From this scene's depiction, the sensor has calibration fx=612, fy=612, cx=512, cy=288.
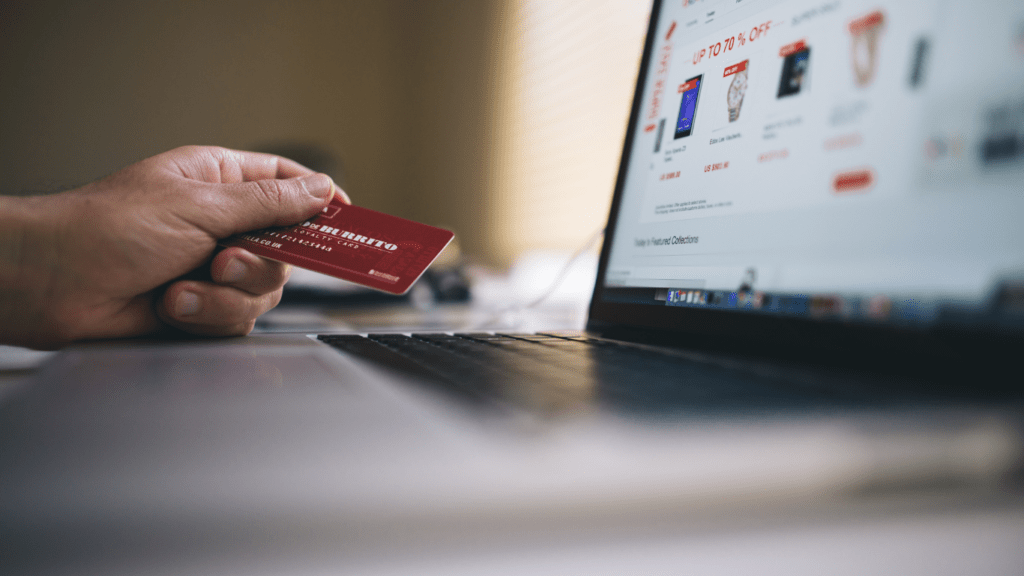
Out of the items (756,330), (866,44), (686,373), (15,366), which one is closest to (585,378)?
(686,373)

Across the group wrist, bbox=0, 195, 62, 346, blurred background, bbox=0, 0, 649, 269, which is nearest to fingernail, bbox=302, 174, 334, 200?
wrist, bbox=0, 195, 62, 346

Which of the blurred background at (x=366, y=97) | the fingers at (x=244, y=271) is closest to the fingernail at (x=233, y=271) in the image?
the fingers at (x=244, y=271)

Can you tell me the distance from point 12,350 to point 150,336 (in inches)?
7.0

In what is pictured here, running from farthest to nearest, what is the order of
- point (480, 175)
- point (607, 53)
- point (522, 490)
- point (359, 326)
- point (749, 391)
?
1. point (480, 175)
2. point (607, 53)
3. point (359, 326)
4. point (749, 391)
5. point (522, 490)

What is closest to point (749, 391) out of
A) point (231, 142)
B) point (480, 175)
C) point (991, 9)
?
point (991, 9)

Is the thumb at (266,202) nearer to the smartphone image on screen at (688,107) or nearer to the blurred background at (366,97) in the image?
the smartphone image on screen at (688,107)

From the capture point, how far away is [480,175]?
116 inches

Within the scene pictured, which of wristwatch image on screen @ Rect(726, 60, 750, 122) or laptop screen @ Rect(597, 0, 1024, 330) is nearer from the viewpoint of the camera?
laptop screen @ Rect(597, 0, 1024, 330)

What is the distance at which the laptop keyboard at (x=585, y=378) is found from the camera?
26cm

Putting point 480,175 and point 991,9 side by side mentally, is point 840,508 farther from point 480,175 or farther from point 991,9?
point 480,175

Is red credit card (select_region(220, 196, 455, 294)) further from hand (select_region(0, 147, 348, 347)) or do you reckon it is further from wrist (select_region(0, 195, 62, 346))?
wrist (select_region(0, 195, 62, 346))

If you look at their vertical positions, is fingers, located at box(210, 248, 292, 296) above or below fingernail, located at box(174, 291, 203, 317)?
above

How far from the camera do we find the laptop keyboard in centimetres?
26

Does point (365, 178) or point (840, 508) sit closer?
point (840, 508)
